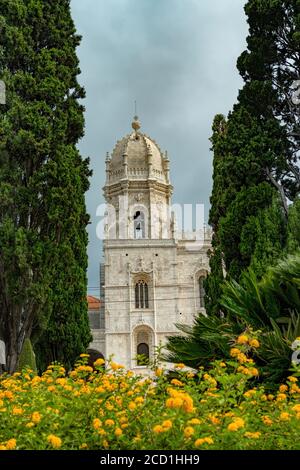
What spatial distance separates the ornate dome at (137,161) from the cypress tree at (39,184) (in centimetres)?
2779

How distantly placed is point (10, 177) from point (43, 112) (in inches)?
79.6

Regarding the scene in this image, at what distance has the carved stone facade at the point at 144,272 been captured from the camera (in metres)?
37.2

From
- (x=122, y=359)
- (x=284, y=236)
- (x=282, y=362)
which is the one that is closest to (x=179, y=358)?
(x=282, y=362)

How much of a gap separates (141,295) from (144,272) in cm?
170

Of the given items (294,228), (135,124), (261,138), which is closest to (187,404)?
(294,228)

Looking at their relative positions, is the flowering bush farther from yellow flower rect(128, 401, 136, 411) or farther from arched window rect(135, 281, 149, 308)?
arched window rect(135, 281, 149, 308)

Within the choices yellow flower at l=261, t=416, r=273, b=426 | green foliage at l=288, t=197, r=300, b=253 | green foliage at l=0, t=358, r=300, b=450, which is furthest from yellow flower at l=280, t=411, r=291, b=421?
green foliage at l=288, t=197, r=300, b=253

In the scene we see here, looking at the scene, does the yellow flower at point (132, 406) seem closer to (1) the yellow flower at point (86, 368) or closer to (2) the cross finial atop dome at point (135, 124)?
(1) the yellow flower at point (86, 368)

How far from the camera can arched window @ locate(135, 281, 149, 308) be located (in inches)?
1499

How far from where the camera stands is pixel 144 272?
38.1 m

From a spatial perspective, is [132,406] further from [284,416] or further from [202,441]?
[284,416]

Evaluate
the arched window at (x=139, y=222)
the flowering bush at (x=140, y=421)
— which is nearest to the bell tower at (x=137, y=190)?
the arched window at (x=139, y=222)

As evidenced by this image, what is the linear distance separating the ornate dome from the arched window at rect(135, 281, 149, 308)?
9152mm

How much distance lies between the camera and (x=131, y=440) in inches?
137
